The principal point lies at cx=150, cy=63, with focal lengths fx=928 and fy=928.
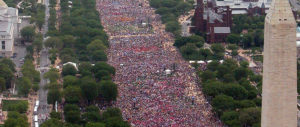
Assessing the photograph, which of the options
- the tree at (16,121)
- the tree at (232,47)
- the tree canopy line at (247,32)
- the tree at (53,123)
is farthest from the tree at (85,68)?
the tree canopy line at (247,32)

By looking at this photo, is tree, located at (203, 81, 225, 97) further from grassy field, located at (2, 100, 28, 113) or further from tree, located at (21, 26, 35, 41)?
tree, located at (21, 26, 35, 41)

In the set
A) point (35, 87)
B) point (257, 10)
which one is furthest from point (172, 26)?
point (35, 87)

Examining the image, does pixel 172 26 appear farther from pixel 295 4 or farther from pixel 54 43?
pixel 295 4

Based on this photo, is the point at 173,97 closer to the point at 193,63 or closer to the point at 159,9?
the point at 193,63

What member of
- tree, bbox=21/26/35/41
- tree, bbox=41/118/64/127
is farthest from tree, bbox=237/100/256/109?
tree, bbox=21/26/35/41

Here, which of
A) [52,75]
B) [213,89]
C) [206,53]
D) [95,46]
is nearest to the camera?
[213,89]
